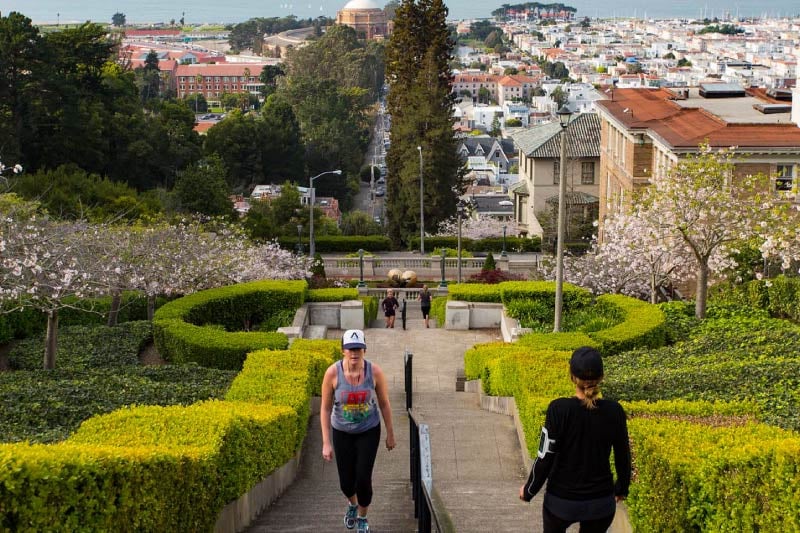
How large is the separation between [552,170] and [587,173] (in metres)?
3.85

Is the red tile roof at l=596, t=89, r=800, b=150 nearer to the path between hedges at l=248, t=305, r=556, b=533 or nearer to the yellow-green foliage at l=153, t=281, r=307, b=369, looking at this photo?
the yellow-green foliage at l=153, t=281, r=307, b=369

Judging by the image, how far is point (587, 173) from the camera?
2613 inches

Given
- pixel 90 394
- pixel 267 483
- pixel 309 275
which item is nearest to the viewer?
pixel 267 483

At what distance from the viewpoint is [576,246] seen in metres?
59.8

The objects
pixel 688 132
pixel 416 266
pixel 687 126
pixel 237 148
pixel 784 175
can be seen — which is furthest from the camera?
pixel 237 148

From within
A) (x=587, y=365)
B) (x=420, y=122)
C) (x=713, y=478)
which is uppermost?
(x=587, y=365)

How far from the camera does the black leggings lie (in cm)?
948

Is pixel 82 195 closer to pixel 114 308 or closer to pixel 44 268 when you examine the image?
pixel 114 308

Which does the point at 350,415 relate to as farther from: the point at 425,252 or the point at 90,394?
the point at 425,252

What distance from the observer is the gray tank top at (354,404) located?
30.4 feet

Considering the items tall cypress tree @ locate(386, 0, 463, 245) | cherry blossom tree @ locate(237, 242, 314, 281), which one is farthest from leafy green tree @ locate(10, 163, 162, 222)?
tall cypress tree @ locate(386, 0, 463, 245)

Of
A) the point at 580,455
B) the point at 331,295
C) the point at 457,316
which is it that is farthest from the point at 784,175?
the point at 580,455

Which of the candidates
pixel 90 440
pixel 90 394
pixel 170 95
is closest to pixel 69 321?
pixel 90 394

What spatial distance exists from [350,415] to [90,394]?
553cm
